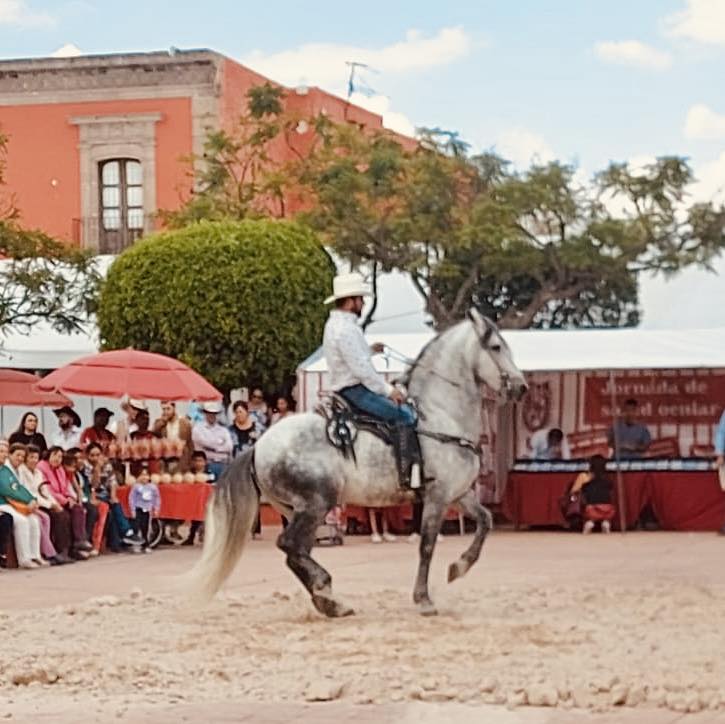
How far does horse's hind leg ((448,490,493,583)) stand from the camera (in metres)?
12.2

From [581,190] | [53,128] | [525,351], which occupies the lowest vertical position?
[525,351]

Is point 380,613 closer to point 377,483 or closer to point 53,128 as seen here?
point 377,483

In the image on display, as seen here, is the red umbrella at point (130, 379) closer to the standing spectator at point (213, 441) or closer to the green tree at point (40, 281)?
the standing spectator at point (213, 441)

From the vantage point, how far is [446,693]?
861cm

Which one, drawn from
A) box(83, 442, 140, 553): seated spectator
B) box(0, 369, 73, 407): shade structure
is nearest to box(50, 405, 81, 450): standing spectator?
box(0, 369, 73, 407): shade structure

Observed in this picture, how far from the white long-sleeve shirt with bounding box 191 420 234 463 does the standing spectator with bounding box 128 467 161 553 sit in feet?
3.87

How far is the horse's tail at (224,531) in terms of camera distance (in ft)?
38.4

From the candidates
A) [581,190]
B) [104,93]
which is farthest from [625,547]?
[104,93]

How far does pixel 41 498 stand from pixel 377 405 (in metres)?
6.62

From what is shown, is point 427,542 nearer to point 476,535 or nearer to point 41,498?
point 476,535

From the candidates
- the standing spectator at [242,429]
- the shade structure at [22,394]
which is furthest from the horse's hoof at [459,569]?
the shade structure at [22,394]

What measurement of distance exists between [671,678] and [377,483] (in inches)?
142

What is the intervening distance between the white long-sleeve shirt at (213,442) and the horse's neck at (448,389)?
8.87m

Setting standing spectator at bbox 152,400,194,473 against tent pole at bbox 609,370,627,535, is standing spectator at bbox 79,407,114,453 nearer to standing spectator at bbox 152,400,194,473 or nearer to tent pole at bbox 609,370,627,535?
standing spectator at bbox 152,400,194,473
